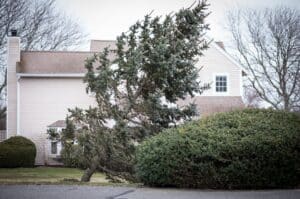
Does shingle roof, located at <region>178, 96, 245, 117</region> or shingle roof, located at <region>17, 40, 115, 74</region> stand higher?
shingle roof, located at <region>17, 40, 115, 74</region>

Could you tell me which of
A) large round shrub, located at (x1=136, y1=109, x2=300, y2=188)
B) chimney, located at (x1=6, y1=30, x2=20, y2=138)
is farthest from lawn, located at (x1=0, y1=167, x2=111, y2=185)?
chimney, located at (x1=6, y1=30, x2=20, y2=138)

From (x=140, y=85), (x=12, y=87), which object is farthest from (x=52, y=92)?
(x=140, y=85)

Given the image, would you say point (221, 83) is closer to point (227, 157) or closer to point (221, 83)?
point (221, 83)

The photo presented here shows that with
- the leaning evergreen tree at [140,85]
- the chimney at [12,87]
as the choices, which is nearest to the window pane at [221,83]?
the chimney at [12,87]

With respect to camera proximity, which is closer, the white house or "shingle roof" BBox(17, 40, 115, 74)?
the white house

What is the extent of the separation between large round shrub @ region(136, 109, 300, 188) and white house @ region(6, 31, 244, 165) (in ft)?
62.6

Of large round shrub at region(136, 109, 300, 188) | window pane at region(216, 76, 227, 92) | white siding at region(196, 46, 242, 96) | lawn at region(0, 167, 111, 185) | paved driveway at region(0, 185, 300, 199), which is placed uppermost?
white siding at region(196, 46, 242, 96)

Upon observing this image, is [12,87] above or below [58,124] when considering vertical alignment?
above

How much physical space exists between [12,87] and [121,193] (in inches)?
917

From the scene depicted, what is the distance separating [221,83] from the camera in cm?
3162

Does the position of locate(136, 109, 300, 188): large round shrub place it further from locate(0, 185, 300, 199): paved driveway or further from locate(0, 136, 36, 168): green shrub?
locate(0, 136, 36, 168): green shrub

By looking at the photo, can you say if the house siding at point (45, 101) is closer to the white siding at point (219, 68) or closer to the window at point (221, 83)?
the white siding at point (219, 68)

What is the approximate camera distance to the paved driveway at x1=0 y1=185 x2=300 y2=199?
9750mm

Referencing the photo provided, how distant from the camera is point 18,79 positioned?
1217 inches
